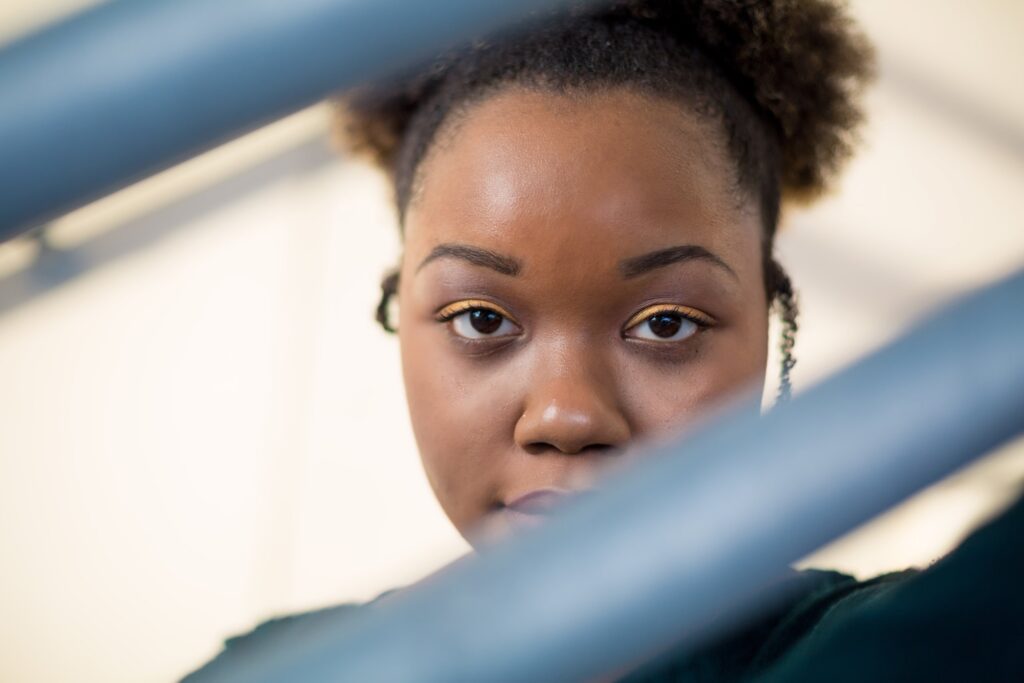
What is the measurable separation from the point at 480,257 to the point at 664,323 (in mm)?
78

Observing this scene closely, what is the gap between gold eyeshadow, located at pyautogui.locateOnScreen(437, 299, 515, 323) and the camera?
449 mm

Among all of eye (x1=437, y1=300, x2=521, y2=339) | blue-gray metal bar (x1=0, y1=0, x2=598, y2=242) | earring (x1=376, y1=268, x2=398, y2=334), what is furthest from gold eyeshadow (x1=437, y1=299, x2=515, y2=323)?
blue-gray metal bar (x1=0, y1=0, x2=598, y2=242)

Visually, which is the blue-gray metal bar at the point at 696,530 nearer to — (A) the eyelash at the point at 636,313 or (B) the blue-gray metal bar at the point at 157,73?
(B) the blue-gray metal bar at the point at 157,73

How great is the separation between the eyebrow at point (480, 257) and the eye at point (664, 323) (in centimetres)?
5

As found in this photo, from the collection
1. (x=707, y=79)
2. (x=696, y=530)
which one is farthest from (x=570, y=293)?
(x=696, y=530)

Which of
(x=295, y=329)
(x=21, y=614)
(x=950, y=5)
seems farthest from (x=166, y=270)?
(x=950, y=5)

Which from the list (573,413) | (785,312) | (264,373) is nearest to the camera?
(573,413)

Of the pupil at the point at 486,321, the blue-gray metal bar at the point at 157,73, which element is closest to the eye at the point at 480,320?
the pupil at the point at 486,321

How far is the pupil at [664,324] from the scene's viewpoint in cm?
44

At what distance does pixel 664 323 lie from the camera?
44 cm

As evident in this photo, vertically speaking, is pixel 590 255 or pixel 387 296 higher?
pixel 387 296

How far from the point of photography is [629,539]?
150mm

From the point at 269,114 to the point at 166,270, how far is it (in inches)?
41.1

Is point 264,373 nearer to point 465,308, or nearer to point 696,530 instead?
point 465,308
